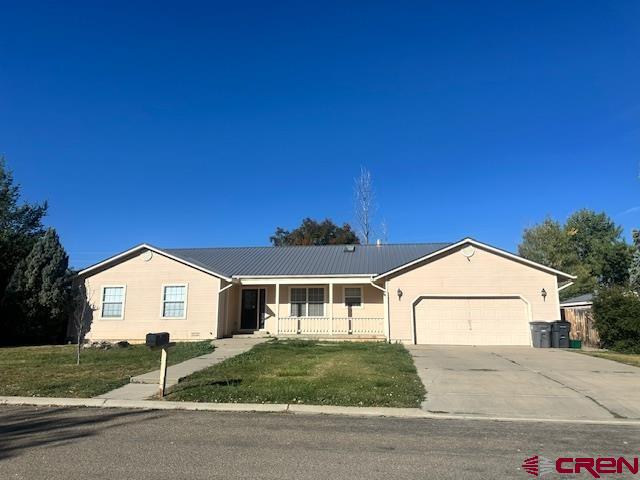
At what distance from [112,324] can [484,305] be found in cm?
1662

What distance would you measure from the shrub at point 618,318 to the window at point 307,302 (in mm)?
12160

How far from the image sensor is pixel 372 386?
9.25m

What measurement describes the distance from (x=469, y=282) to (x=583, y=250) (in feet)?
138

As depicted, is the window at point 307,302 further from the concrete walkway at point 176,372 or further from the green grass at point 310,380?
the green grass at point 310,380

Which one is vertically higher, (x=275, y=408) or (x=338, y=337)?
(x=338, y=337)

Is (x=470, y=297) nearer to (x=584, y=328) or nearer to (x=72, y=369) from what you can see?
(x=584, y=328)

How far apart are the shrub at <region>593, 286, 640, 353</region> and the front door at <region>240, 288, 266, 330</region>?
1507 centimetres

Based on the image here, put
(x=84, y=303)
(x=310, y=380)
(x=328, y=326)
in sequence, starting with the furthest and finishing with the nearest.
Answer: (x=328, y=326)
(x=84, y=303)
(x=310, y=380)

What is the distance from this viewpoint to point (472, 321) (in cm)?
1917

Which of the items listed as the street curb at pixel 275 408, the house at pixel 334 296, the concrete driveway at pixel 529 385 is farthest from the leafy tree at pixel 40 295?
the concrete driveway at pixel 529 385

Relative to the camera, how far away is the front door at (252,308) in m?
22.7

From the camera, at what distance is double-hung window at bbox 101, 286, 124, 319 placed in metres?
21.0

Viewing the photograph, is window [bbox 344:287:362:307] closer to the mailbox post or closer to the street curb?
the mailbox post

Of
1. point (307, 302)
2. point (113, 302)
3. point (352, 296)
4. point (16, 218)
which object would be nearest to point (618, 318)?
point (352, 296)
